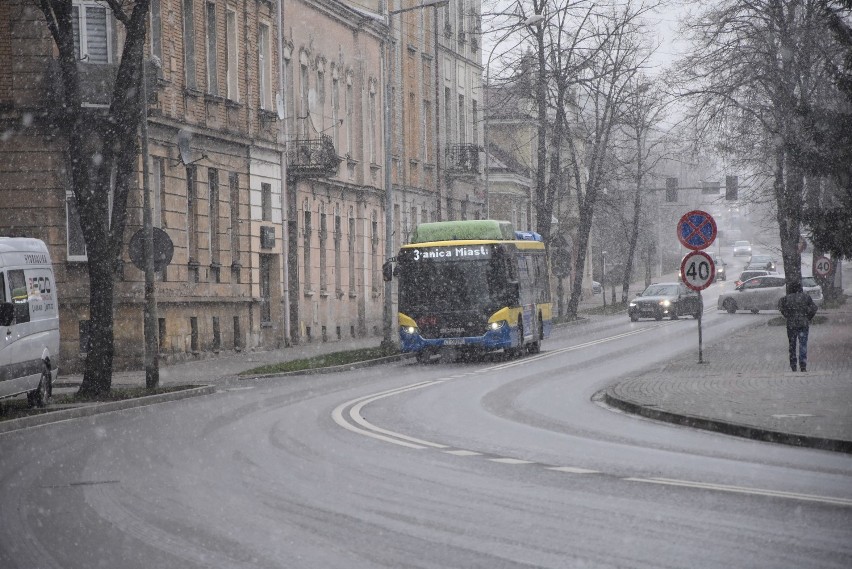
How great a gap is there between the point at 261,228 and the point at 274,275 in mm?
2124

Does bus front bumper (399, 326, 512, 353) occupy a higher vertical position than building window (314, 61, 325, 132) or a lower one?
lower

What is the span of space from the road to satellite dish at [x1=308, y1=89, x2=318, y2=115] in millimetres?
26867

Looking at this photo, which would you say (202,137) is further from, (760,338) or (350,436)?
(350,436)

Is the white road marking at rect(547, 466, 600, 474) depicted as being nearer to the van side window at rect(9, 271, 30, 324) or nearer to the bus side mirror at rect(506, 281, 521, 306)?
the van side window at rect(9, 271, 30, 324)

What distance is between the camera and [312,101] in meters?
48.1

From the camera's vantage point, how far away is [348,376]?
30859 mm

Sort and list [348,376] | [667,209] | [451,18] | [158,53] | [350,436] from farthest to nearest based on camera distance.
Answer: [667,209] < [451,18] < [158,53] < [348,376] < [350,436]

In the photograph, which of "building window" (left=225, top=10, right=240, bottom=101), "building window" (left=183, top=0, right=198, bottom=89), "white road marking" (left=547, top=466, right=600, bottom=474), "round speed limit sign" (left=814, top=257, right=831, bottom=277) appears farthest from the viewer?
"round speed limit sign" (left=814, top=257, right=831, bottom=277)

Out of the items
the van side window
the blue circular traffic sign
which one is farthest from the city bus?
the van side window

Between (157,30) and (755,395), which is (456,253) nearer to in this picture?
(157,30)

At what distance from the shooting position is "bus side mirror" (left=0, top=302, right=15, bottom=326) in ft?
68.0

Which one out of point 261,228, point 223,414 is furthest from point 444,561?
point 261,228

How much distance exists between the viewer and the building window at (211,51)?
128 feet

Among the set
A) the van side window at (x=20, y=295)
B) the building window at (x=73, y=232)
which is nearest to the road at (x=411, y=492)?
the van side window at (x=20, y=295)
